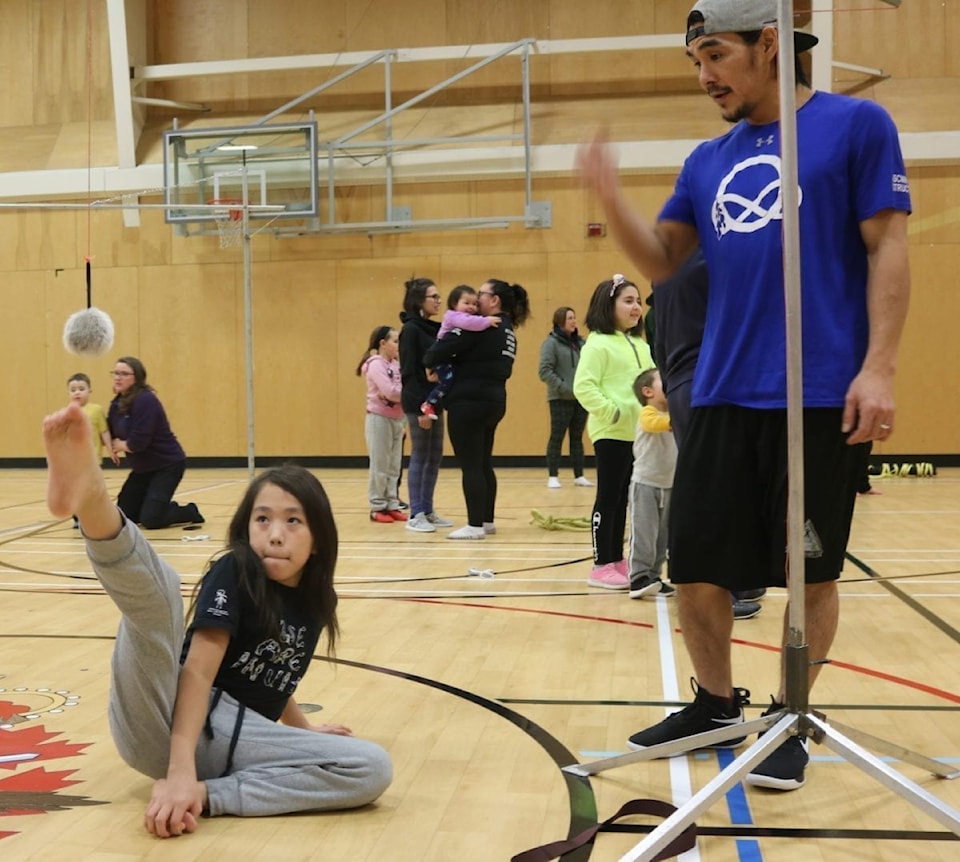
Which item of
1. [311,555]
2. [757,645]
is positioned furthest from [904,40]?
[311,555]

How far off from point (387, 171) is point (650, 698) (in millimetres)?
9859

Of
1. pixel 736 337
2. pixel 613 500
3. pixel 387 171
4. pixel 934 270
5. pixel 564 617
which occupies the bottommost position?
pixel 564 617

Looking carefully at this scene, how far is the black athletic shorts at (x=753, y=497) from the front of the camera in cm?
234

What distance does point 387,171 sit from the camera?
12.3 m

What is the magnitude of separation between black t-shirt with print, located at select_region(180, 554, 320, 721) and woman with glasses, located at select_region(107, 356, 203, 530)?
5.28 m

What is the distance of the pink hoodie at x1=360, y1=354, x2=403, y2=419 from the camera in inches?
305

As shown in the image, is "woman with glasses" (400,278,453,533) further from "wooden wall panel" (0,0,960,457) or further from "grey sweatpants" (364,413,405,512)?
"wooden wall panel" (0,0,960,457)

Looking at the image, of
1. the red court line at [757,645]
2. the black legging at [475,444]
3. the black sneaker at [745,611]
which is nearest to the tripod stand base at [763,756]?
the red court line at [757,645]

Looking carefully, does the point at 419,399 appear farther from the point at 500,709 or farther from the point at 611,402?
the point at 500,709

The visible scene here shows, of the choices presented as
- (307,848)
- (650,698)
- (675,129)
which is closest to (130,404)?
(650,698)

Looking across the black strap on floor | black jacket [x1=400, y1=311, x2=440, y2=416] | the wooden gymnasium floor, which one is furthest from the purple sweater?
the black strap on floor

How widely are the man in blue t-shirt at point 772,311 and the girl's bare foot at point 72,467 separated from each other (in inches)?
44.7

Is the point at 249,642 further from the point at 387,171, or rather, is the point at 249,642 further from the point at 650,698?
the point at 387,171

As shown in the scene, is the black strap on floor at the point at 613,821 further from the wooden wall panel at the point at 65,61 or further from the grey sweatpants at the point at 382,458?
the wooden wall panel at the point at 65,61
